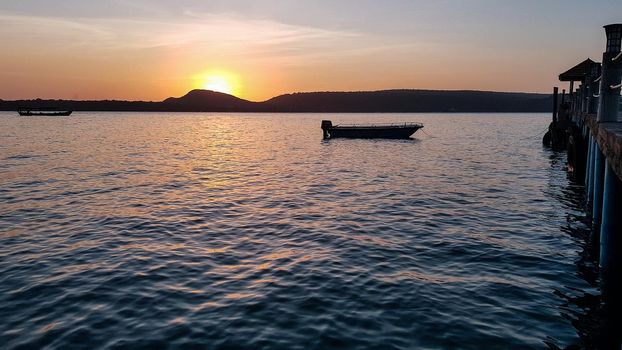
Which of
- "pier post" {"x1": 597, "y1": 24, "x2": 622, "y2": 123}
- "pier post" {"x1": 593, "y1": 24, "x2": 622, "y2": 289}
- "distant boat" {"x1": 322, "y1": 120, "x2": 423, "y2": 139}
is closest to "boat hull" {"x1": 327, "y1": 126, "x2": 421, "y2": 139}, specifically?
"distant boat" {"x1": 322, "y1": 120, "x2": 423, "y2": 139}

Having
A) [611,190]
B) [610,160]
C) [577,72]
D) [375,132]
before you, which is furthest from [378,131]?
[610,160]

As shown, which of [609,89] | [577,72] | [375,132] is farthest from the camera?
[375,132]

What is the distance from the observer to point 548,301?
10.1 meters

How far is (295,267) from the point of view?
1241 cm

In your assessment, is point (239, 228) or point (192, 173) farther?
point (192, 173)

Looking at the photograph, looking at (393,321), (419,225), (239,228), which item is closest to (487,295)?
(393,321)

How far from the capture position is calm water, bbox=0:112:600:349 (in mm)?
8719

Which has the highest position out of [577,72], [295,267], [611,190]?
[577,72]

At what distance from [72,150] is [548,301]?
162 ft

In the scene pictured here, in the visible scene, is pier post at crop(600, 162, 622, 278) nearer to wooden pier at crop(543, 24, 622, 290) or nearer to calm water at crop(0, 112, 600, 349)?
wooden pier at crop(543, 24, 622, 290)

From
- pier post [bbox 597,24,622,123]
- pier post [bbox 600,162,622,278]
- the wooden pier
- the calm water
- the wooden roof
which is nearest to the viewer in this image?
the wooden pier

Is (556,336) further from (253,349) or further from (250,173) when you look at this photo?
(250,173)

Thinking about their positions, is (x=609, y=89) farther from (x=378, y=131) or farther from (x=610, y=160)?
(x=378, y=131)

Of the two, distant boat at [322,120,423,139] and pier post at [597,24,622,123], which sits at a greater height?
pier post at [597,24,622,123]
